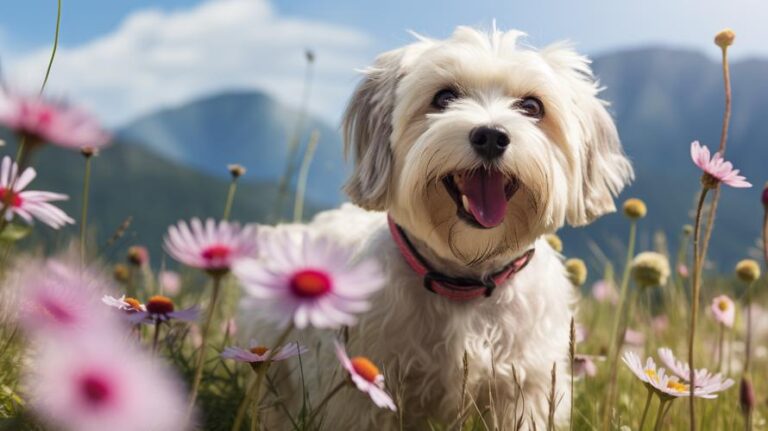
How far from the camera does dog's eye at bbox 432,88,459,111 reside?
312 cm

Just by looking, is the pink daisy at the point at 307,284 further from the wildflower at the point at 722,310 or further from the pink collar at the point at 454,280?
the wildflower at the point at 722,310

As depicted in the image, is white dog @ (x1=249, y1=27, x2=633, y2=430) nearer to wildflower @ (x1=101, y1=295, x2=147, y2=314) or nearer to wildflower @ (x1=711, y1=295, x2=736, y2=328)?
wildflower @ (x1=711, y1=295, x2=736, y2=328)

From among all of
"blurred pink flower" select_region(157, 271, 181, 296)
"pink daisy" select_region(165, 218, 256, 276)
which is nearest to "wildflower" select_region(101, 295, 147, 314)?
"pink daisy" select_region(165, 218, 256, 276)

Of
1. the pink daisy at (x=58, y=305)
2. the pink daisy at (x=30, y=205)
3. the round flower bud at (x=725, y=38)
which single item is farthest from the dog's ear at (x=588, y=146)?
the pink daisy at (x=58, y=305)

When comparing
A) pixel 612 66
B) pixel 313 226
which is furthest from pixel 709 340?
pixel 612 66

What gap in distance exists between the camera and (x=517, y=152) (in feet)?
8.96

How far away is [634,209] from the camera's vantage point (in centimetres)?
349

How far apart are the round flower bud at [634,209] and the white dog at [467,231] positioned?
17cm

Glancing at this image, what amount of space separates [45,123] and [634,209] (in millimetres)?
2750

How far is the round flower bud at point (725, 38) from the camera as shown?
210cm

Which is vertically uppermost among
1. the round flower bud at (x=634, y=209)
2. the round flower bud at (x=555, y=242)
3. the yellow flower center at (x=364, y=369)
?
the yellow flower center at (x=364, y=369)

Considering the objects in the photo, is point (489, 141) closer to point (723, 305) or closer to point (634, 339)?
point (723, 305)

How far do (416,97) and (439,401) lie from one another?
1174 mm

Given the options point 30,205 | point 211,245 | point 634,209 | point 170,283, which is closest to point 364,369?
point 211,245
